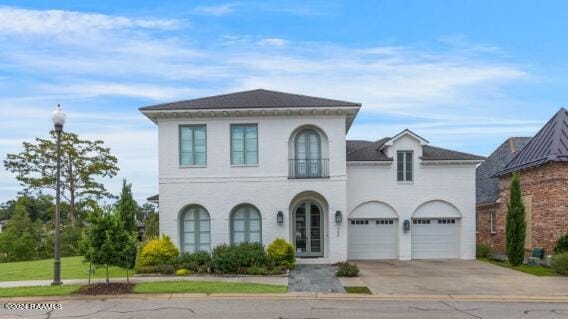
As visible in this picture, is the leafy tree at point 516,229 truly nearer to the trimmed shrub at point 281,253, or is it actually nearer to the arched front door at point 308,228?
the arched front door at point 308,228

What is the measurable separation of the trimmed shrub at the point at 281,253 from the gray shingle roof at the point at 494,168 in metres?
13.4

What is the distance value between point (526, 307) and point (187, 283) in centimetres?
978

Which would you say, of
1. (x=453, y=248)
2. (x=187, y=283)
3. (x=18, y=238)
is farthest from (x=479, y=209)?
(x=18, y=238)

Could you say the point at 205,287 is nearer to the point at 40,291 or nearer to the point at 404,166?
the point at 40,291

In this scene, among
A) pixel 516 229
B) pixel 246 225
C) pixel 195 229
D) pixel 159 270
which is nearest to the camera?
pixel 159 270

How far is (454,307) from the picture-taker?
1157 cm

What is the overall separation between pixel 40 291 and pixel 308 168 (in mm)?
11077

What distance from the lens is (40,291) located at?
13.5m

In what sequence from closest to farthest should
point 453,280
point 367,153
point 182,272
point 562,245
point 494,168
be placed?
point 453,280, point 182,272, point 562,245, point 367,153, point 494,168

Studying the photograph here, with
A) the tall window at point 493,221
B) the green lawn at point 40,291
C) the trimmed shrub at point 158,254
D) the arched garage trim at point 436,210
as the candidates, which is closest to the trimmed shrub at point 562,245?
the arched garage trim at point 436,210

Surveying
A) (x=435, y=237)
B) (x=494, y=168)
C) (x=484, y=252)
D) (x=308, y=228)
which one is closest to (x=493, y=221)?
(x=484, y=252)

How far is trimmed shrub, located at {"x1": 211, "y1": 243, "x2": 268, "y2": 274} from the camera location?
1656 centimetres

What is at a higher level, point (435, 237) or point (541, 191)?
point (541, 191)

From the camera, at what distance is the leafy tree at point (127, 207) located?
60.6 feet
